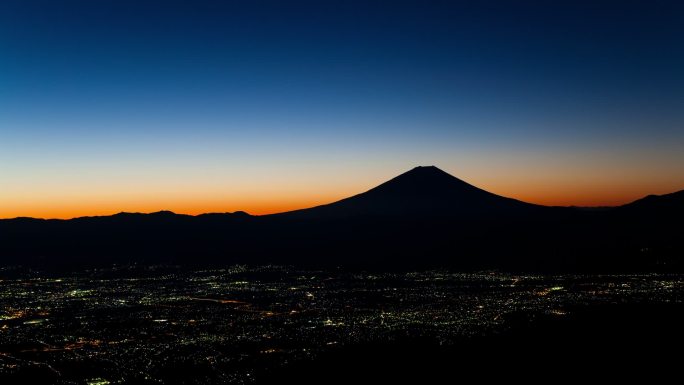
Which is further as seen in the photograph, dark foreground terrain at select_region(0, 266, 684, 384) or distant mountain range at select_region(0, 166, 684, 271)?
distant mountain range at select_region(0, 166, 684, 271)

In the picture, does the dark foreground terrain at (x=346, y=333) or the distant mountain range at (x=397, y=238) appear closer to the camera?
the dark foreground terrain at (x=346, y=333)

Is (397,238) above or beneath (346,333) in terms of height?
above

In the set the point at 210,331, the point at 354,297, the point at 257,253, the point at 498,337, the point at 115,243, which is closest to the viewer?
the point at 498,337

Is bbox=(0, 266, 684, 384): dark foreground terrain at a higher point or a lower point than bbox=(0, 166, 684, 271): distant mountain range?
lower

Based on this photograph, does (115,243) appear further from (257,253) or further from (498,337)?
(498,337)

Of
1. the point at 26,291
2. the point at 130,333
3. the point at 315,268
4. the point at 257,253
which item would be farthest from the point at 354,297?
the point at 257,253
